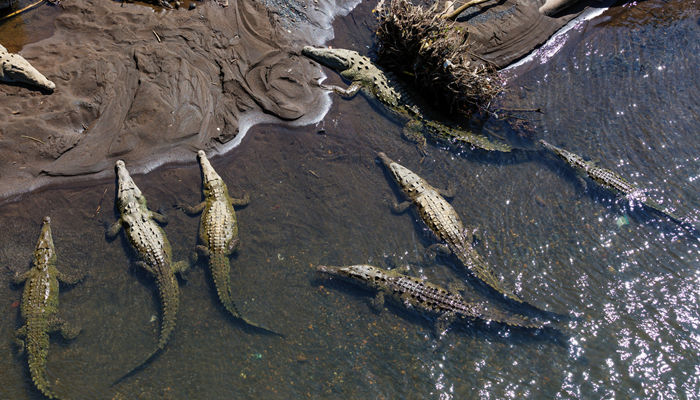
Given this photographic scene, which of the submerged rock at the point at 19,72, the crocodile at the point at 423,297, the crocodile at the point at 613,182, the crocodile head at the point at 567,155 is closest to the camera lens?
the crocodile at the point at 423,297

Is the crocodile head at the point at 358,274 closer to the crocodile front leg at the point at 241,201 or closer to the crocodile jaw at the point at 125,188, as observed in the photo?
the crocodile front leg at the point at 241,201

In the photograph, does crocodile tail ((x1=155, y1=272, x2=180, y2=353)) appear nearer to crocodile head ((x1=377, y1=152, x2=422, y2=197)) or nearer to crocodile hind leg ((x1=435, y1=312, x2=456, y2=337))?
crocodile hind leg ((x1=435, y1=312, x2=456, y2=337))

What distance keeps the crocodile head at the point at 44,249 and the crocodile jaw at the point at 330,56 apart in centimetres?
579

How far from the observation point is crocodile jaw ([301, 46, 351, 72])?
862 cm

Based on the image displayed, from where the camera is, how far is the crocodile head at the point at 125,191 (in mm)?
6531

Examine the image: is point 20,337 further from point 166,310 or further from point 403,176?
point 403,176

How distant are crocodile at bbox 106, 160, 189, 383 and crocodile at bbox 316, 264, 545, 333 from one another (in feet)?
7.18

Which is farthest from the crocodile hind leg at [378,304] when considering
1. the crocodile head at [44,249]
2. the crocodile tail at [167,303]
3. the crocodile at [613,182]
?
the crocodile head at [44,249]

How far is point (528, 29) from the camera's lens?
969 centimetres

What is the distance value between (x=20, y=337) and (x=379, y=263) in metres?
5.14

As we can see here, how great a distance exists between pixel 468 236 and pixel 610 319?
2364 mm

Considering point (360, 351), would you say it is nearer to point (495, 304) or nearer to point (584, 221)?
point (495, 304)

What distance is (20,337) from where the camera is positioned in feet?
18.1

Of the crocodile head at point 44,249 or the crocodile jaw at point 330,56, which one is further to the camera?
the crocodile jaw at point 330,56
